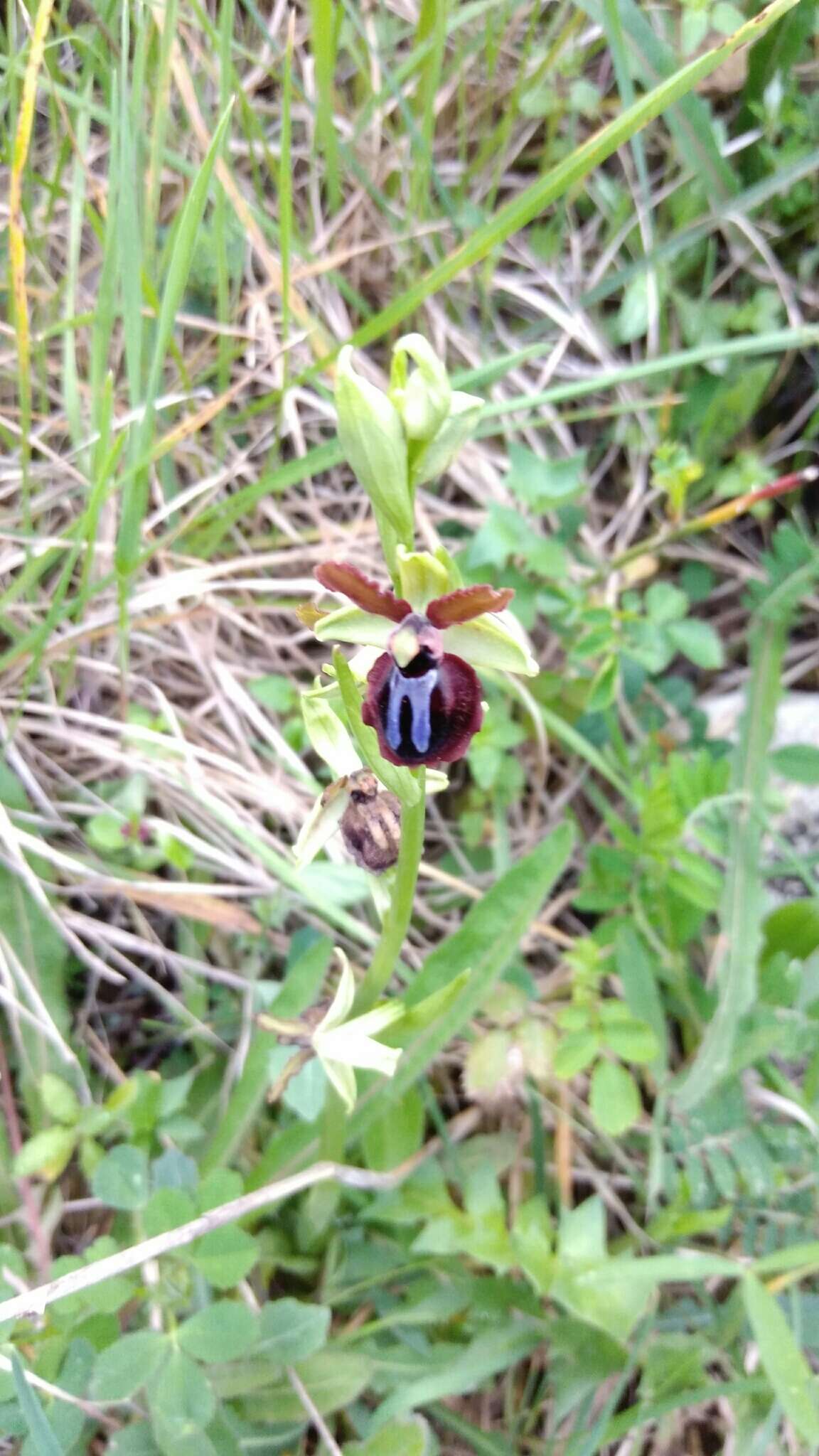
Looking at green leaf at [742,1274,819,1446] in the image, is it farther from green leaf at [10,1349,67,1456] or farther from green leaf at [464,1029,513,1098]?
green leaf at [10,1349,67,1456]

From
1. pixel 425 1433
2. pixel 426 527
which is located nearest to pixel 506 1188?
pixel 425 1433

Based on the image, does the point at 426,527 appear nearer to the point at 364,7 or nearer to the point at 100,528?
the point at 100,528

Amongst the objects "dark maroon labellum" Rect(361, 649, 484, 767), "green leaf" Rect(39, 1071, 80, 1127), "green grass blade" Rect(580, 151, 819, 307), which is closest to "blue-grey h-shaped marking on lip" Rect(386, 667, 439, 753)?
"dark maroon labellum" Rect(361, 649, 484, 767)

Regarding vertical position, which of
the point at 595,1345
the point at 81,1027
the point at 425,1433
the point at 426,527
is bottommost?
the point at 595,1345

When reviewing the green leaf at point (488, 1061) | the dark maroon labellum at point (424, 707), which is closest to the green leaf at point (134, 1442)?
the green leaf at point (488, 1061)

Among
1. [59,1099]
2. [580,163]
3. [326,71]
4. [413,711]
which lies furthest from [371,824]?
[326,71]

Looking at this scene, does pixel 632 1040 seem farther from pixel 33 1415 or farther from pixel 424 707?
pixel 33 1415

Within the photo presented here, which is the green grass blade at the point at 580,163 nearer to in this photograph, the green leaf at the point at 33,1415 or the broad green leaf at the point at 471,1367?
the green leaf at the point at 33,1415
